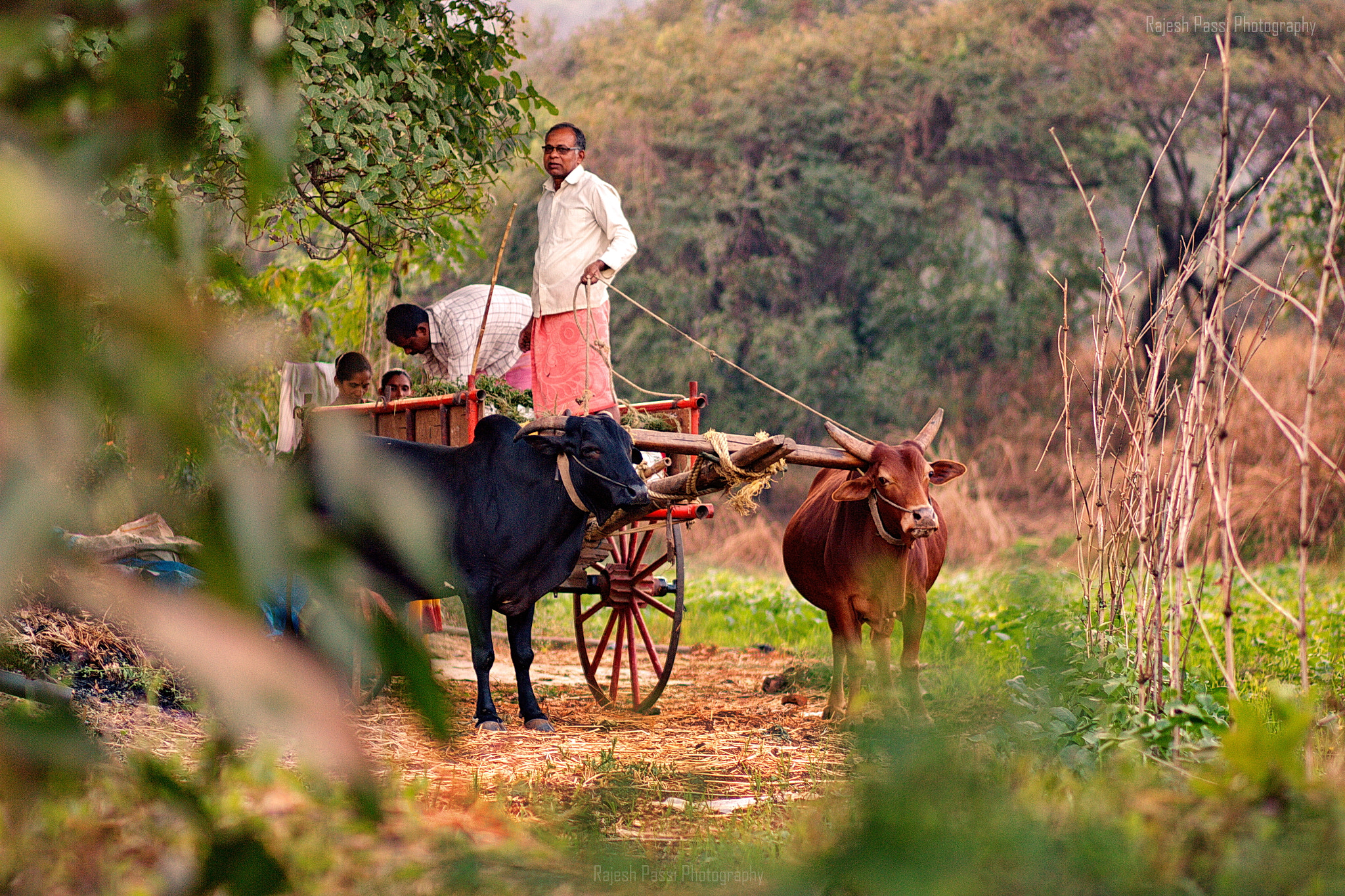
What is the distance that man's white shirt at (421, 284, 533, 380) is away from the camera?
686cm

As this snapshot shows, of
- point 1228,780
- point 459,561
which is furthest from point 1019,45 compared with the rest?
point 1228,780

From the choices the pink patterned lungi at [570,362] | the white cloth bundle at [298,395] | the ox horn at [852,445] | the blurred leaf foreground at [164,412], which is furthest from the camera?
the white cloth bundle at [298,395]

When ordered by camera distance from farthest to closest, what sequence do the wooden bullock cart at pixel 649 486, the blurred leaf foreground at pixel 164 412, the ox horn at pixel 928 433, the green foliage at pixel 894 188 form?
the green foliage at pixel 894 188
the ox horn at pixel 928 433
the wooden bullock cart at pixel 649 486
the blurred leaf foreground at pixel 164 412

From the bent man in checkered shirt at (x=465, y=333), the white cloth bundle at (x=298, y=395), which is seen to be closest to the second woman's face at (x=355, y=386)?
the white cloth bundle at (x=298, y=395)

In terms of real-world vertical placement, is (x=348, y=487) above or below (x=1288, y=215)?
below

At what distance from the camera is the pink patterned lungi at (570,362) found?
19.9 ft

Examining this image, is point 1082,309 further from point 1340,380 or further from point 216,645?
point 216,645

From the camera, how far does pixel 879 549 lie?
18.5 ft

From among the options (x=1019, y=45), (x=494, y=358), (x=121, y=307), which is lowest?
(x=121, y=307)

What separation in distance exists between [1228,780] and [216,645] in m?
2.05

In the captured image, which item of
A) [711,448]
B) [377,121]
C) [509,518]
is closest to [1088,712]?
[711,448]

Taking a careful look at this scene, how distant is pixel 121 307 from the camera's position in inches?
29.4

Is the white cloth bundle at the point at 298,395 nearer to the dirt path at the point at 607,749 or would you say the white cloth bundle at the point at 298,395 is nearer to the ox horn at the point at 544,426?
the dirt path at the point at 607,749

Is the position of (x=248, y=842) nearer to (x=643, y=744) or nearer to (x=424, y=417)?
(x=643, y=744)
